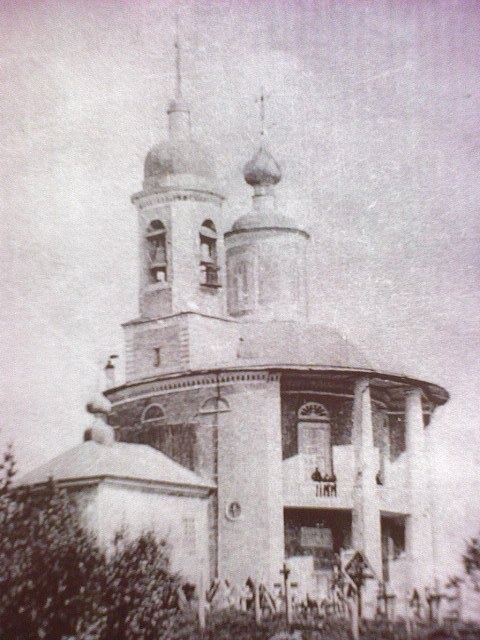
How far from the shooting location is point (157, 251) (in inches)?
376

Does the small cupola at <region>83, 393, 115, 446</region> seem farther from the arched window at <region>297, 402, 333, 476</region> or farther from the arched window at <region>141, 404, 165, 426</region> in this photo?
the arched window at <region>297, 402, 333, 476</region>

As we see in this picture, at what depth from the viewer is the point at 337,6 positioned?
7.66 metres

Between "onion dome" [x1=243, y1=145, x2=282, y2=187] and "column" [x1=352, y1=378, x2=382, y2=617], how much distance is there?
5.59 feet

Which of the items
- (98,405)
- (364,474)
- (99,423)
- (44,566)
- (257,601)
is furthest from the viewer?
(364,474)

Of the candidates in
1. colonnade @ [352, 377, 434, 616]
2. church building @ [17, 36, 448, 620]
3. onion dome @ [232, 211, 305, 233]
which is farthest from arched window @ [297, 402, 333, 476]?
onion dome @ [232, 211, 305, 233]

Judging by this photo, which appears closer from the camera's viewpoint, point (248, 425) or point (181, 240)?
point (248, 425)

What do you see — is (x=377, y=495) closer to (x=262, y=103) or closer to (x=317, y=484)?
(x=317, y=484)

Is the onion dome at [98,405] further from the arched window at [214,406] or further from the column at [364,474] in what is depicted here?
the column at [364,474]

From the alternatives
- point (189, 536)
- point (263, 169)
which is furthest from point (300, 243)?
point (189, 536)

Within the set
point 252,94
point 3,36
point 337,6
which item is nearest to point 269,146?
point 252,94

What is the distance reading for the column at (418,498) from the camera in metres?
8.27

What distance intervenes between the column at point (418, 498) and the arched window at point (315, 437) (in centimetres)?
88

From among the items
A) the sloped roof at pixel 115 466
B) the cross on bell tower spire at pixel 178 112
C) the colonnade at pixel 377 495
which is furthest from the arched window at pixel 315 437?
the cross on bell tower spire at pixel 178 112

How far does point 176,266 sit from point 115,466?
5.52ft
